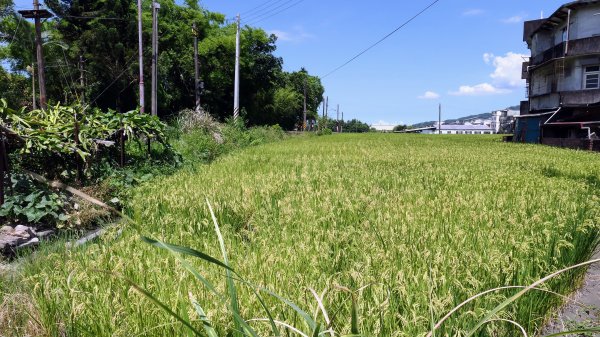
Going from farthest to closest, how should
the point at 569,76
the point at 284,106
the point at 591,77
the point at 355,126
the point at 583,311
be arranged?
the point at 355,126 < the point at 284,106 < the point at 569,76 < the point at 591,77 < the point at 583,311

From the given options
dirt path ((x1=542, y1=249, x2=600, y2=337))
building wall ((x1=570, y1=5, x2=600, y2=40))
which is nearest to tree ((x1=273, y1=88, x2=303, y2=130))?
building wall ((x1=570, y1=5, x2=600, y2=40))

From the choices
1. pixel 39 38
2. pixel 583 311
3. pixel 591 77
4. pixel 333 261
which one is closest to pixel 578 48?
pixel 591 77

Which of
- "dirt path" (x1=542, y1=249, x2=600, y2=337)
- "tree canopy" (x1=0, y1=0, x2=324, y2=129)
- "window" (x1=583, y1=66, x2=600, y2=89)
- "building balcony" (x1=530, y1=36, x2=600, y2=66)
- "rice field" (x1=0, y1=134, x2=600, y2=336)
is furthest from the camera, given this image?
"tree canopy" (x1=0, y1=0, x2=324, y2=129)

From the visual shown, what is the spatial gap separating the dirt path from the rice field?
101mm

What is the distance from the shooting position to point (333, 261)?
2.63m

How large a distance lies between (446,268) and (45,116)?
5426mm

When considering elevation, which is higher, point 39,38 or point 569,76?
point 569,76

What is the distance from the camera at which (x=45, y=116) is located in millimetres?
5816

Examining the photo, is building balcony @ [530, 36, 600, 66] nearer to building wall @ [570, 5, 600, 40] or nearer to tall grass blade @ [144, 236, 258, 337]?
building wall @ [570, 5, 600, 40]

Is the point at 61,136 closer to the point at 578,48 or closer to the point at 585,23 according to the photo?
the point at 578,48

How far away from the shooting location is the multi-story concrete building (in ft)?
81.8

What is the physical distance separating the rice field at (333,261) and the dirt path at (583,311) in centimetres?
10

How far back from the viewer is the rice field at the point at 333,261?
1921 mm

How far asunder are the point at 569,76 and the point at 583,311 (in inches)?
1120
